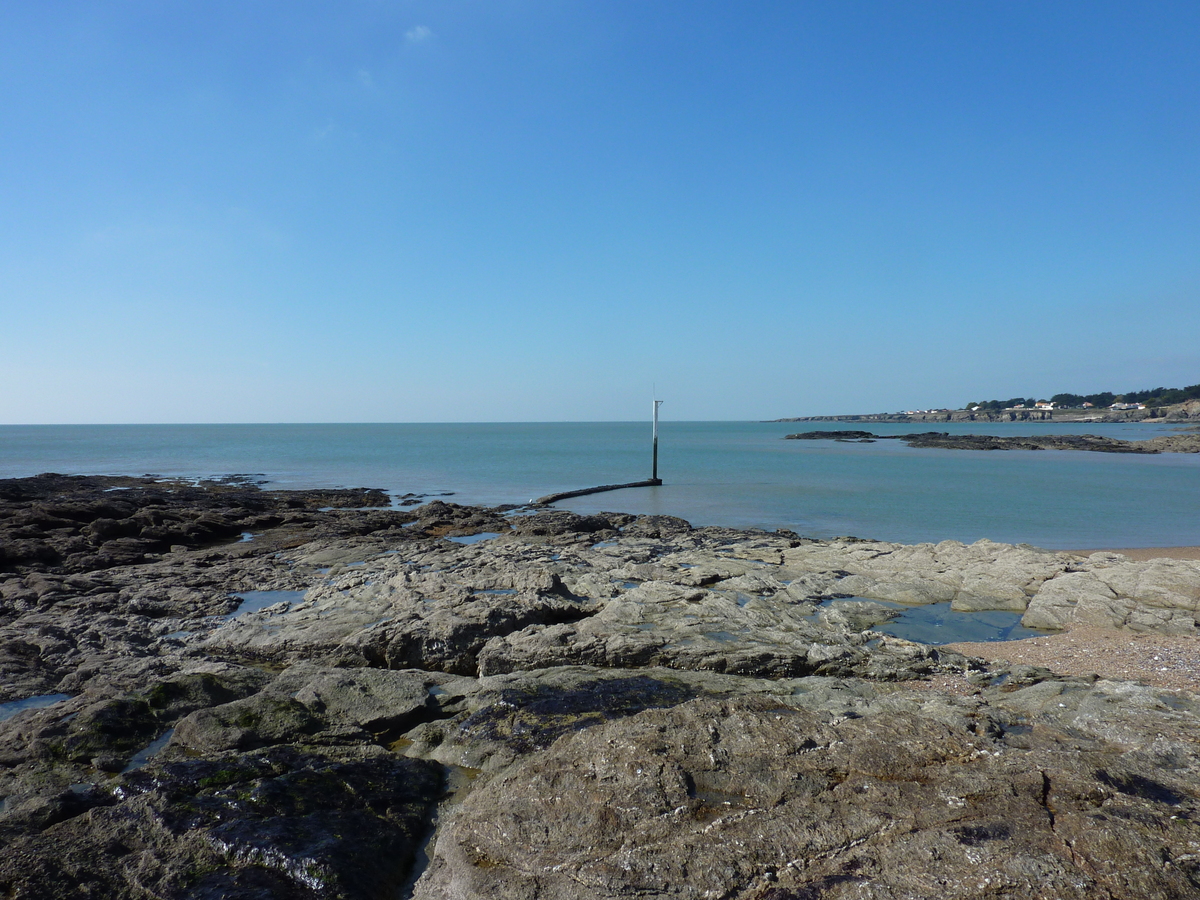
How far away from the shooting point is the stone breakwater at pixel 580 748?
13.0 ft

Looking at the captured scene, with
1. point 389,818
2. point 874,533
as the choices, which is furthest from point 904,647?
point 874,533

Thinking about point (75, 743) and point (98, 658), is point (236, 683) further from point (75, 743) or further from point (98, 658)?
point (98, 658)

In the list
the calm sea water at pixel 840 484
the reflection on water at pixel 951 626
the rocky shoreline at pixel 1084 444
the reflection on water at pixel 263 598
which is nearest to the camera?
the reflection on water at pixel 951 626

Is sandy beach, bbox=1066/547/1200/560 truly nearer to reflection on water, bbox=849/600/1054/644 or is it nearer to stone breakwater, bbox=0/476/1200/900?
stone breakwater, bbox=0/476/1200/900

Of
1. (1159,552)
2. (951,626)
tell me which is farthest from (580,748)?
(1159,552)

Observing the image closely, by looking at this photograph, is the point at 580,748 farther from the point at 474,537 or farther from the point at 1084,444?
the point at 1084,444

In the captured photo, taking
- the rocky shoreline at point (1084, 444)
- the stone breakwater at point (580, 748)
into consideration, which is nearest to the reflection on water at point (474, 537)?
the stone breakwater at point (580, 748)

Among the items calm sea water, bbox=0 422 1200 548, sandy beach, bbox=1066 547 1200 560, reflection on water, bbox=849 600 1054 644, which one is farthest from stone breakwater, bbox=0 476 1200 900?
calm sea water, bbox=0 422 1200 548

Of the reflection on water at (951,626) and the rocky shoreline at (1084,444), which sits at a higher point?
the rocky shoreline at (1084,444)

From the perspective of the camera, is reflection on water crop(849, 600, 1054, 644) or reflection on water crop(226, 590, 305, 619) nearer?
reflection on water crop(849, 600, 1054, 644)

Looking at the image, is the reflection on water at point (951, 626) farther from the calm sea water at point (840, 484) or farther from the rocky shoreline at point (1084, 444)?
the rocky shoreline at point (1084, 444)

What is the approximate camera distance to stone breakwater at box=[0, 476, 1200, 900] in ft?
13.0

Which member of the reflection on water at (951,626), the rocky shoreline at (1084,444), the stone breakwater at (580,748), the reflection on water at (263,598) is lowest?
the reflection on water at (263,598)

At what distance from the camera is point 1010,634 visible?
10.8 meters
